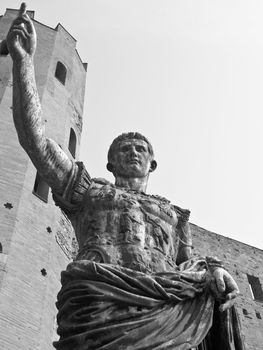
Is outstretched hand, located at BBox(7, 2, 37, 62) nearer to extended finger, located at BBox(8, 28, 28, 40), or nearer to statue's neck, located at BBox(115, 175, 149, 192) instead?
extended finger, located at BBox(8, 28, 28, 40)

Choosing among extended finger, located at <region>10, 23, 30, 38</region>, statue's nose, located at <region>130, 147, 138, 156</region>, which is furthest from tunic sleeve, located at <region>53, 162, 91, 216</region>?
extended finger, located at <region>10, 23, 30, 38</region>

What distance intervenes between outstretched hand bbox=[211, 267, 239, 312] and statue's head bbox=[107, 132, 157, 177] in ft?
3.45

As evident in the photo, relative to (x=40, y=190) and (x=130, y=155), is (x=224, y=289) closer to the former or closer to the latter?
(x=130, y=155)

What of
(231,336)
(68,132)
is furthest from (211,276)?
(68,132)

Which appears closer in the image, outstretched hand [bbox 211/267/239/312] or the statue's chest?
outstretched hand [bbox 211/267/239/312]

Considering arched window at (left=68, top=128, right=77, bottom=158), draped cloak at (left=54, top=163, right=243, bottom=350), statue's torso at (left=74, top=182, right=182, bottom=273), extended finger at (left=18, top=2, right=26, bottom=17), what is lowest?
draped cloak at (left=54, top=163, right=243, bottom=350)

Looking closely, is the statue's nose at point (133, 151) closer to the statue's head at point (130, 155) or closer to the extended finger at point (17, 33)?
the statue's head at point (130, 155)

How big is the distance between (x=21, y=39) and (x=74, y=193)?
3.08 ft

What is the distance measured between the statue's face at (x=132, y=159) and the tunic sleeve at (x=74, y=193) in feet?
1.30

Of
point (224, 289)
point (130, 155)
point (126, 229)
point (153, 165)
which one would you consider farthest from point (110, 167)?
point (224, 289)

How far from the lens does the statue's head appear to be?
371 cm

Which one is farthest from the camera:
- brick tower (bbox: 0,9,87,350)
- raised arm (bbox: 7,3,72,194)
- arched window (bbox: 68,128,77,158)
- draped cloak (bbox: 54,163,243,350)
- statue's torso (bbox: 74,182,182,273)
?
arched window (bbox: 68,128,77,158)

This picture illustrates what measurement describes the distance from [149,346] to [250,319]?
15316 millimetres

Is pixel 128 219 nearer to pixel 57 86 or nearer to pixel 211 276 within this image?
pixel 211 276
